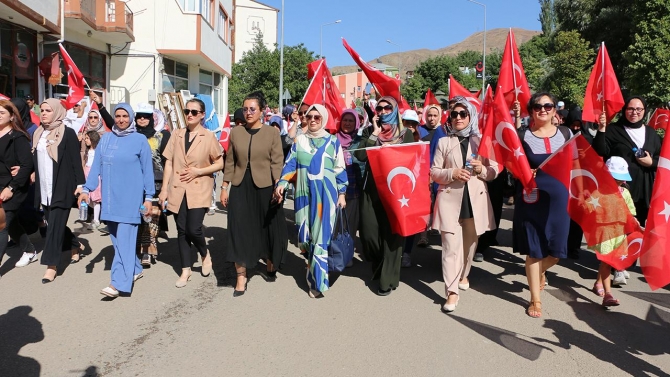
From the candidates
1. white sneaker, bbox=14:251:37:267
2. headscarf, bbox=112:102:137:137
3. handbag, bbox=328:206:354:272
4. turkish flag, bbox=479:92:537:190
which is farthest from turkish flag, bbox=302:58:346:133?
white sneaker, bbox=14:251:37:267

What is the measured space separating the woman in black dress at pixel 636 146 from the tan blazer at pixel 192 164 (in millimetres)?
4225

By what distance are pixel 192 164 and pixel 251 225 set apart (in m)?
0.86

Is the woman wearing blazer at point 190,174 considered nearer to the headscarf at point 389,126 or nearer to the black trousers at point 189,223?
the black trousers at point 189,223

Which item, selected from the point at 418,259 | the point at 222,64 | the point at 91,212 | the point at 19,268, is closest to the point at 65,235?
the point at 19,268

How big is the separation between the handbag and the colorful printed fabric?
9cm

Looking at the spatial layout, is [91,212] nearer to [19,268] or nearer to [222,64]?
[19,268]

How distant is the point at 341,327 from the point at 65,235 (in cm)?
368

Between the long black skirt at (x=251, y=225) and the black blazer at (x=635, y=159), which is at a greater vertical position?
the black blazer at (x=635, y=159)

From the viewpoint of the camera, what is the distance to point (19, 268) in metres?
6.51

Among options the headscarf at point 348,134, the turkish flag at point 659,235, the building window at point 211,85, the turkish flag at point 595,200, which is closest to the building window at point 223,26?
the building window at point 211,85

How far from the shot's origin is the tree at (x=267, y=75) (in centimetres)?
4188

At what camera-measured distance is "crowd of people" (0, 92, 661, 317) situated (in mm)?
5359

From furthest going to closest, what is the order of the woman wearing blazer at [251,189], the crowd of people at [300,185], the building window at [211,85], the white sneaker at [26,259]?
the building window at [211,85], the white sneaker at [26,259], the woman wearing blazer at [251,189], the crowd of people at [300,185]

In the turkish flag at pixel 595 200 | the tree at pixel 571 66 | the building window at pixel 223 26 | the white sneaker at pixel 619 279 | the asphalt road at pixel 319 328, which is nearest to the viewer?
the asphalt road at pixel 319 328
